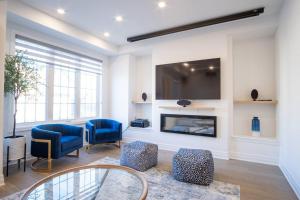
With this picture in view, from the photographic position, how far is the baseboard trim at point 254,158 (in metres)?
3.44

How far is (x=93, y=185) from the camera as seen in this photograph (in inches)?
77.7

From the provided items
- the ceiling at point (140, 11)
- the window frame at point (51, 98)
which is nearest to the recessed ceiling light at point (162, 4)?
the ceiling at point (140, 11)

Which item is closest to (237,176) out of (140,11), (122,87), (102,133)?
(102,133)

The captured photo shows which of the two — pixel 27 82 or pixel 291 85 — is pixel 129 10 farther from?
pixel 291 85

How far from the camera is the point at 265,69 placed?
12.5 feet

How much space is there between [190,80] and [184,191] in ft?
8.28

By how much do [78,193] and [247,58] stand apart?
162 inches

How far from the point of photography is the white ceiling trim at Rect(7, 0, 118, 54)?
9.82 feet

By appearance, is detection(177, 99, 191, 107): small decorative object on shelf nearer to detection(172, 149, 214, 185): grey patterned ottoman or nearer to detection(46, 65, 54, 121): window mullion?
detection(172, 149, 214, 185): grey patterned ottoman

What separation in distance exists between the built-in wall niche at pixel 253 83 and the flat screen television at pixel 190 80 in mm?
566

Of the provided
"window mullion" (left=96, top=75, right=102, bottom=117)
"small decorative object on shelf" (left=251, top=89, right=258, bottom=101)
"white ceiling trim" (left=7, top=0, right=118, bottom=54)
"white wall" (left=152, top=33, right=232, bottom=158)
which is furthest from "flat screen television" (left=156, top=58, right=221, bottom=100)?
"window mullion" (left=96, top=75, right=102, bottom=117)

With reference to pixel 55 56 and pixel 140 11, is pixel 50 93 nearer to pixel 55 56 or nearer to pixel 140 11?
pixel 55 56

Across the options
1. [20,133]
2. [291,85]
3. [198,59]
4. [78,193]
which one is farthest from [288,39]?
[20,133]

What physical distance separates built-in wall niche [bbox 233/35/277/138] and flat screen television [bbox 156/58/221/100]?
57 centimetres
